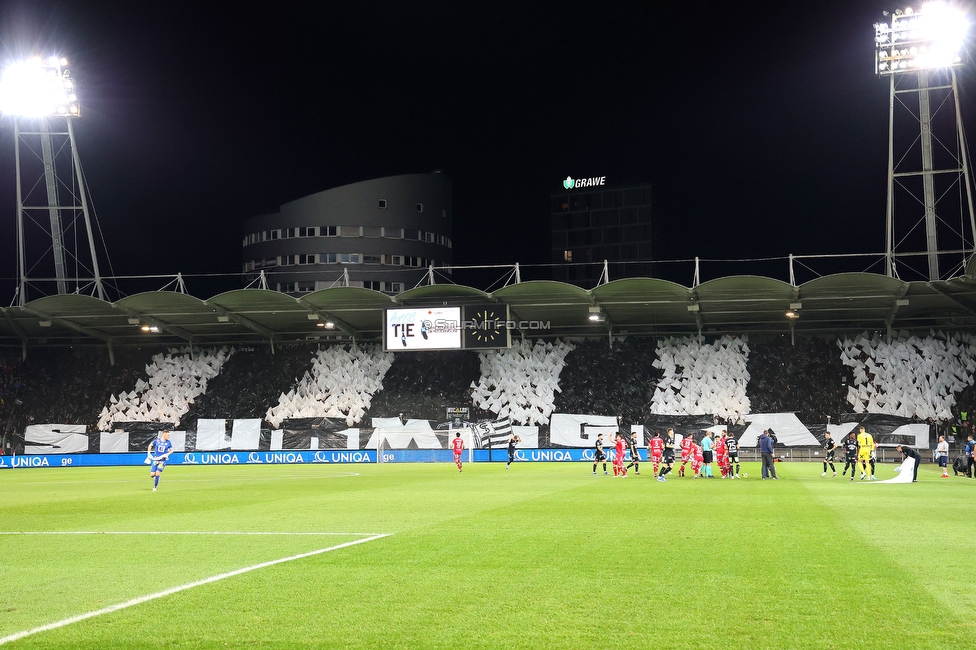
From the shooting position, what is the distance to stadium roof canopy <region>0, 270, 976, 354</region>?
47125 mm

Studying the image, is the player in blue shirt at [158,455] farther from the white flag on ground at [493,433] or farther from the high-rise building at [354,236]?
the high-rise building at [354,236]

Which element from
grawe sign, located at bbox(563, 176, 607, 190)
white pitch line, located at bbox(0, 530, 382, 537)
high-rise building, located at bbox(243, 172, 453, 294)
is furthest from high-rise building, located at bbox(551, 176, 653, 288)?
white pitch line, located at bbox(0, 530, 382, 537)

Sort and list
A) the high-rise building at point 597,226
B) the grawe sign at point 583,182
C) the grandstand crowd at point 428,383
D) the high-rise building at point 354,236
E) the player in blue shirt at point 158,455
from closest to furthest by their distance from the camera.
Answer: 1. the player in blue shirt at point 158,455
2. the grandstand crowd at point 428,383
3. the high-rise building at point 597,226
4. the high-rise building at point 354,236
5. the grawe sign at point 583,182

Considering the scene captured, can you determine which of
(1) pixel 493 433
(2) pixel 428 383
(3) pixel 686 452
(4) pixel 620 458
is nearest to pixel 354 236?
(2) pixel 428 383

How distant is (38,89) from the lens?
48719 mm

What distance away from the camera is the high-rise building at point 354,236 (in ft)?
268

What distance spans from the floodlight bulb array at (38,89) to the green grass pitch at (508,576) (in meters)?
37.3

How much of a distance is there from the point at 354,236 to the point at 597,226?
903 inches

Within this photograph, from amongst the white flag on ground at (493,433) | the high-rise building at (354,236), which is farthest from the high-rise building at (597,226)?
the white flag on ground at (493,433)

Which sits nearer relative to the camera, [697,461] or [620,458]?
[620,458]

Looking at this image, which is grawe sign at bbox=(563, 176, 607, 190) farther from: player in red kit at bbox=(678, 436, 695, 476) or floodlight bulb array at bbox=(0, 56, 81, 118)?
player in red kit at bbox=(678, 436, 695, 476)

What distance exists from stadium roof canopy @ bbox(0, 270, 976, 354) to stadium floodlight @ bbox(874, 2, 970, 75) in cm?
1073

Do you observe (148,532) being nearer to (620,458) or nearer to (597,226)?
(620,458)

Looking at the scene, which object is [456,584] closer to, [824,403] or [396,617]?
[396,617]
